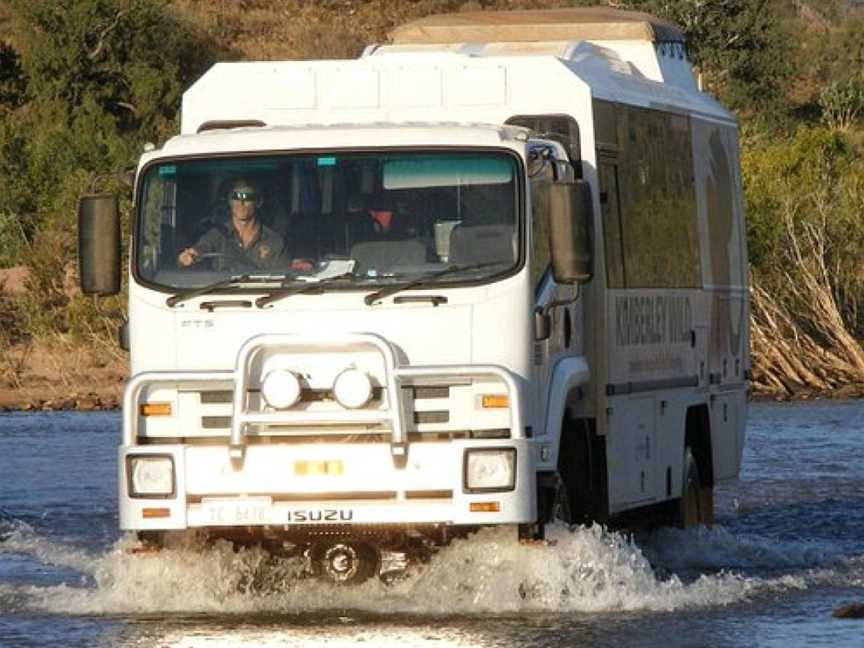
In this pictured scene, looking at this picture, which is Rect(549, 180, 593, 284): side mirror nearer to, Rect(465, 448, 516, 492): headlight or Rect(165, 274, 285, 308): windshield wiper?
Rect(465, 448, 516, 492): headlight

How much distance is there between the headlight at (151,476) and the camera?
13977 millimetres

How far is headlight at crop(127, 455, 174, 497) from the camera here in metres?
14.0

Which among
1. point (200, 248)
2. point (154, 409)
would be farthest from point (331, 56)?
point (154, 409)

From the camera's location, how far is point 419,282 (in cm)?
1396

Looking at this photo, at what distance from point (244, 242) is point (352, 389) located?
1.07m

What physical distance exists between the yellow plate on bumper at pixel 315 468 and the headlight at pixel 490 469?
652mm

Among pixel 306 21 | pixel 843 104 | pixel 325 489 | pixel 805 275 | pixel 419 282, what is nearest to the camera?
pixel 325 489

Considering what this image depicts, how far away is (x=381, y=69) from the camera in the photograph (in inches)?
616

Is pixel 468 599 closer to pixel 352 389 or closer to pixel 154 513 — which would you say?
pixel 352 389

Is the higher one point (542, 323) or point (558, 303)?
point (558, 303)

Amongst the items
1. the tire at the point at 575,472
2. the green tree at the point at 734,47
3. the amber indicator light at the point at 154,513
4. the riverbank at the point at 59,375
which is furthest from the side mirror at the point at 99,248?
the green tree at the point at 734,47

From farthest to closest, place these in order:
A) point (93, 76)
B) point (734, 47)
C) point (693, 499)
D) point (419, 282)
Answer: point (734, 47) → point (93, 76) → point (693, 499) → point (419, 282)

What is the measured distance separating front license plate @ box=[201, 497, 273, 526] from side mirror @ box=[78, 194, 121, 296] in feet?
4.08

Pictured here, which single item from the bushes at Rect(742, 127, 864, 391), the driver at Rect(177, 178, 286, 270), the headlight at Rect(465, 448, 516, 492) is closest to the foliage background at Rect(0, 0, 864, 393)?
the bushes at Rect(742, 127, 864, 391)
